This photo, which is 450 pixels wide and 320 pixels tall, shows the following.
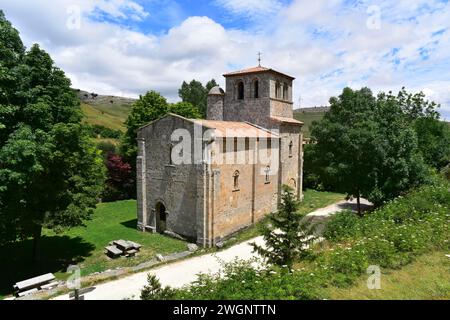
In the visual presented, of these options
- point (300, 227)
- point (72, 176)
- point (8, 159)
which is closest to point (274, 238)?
point (300, 227)

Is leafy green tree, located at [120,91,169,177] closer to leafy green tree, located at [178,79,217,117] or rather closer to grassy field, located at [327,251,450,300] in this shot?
leafy green tree, located at [178,79,217,117]

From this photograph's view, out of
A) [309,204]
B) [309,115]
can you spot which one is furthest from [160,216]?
[309,115]

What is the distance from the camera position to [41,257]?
59.2 feet

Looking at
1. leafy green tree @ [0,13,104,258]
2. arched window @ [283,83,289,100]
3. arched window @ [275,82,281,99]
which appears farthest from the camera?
arched window @ [283,83,289,100]

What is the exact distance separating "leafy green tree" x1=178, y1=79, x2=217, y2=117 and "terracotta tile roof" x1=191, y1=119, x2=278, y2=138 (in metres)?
22.1

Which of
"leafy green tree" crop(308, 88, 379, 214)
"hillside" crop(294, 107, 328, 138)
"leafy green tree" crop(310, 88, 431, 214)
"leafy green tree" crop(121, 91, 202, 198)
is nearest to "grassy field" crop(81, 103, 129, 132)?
"leafy green tree" crop(121, 91, 202, 198)

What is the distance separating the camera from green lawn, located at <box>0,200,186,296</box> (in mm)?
16344

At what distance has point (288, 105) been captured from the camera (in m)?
28.5

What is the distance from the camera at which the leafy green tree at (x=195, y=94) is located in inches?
1845

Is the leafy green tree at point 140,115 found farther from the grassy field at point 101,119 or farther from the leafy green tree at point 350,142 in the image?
the grassy field at point 101,119

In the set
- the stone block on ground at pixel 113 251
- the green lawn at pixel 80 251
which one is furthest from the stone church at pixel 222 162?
the stone block on ground at pixel 113 251

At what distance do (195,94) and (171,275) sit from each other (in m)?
36.8

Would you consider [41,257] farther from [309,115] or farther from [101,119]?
[309,115]

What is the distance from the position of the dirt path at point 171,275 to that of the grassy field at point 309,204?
1.16 m
